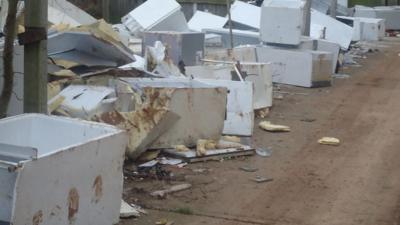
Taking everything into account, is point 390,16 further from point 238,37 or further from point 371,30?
point 238,37

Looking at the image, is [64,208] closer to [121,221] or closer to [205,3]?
[121,221]

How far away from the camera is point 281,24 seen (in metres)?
13.9

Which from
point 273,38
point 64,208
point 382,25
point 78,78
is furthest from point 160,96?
point 382,25

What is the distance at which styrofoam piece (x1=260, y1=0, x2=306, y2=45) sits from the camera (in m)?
13.8

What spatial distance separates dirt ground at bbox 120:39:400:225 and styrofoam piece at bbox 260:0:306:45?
281 centimetres

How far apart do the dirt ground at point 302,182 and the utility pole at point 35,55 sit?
1163 mm

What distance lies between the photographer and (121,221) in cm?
587

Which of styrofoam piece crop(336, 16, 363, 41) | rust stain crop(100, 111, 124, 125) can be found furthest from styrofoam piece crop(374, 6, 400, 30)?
rust stain crop(100, 111, 124, 125)

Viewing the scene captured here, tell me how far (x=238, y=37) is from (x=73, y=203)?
411 inches

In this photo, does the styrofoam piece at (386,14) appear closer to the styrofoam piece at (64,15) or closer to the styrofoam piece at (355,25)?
the styrofoam piece at (355,25)

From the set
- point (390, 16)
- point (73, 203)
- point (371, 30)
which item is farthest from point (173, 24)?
point (390, 16)

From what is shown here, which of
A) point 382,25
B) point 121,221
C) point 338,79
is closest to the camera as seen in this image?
point 121,221

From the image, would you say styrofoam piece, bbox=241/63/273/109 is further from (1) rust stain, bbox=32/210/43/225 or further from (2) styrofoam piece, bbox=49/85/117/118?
(1) rust stain, bbox=32/210/43/225

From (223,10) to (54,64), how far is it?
39.6ft
